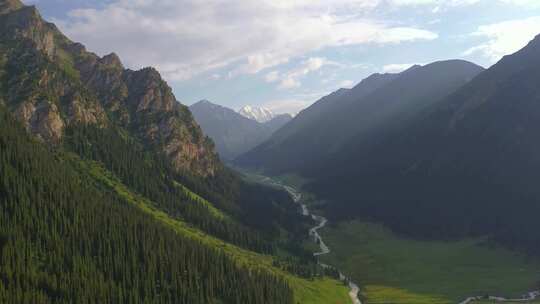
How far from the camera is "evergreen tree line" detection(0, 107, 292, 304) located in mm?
135625

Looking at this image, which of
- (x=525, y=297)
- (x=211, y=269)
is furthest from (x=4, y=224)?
(x=525, y=297)

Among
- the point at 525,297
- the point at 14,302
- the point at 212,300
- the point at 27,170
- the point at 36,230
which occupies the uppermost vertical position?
the point at 27,170

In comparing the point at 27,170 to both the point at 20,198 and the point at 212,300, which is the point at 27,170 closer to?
the point at 20,198

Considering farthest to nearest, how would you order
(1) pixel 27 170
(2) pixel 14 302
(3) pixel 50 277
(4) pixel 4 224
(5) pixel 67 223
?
(1) pixel 27 170, (5) pixel 67 223, (4) pixel 4 224, (3) pixel 50 277, (2) pixel 14 302

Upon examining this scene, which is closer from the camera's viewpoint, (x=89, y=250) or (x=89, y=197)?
(x=89, y=250)

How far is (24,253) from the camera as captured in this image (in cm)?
14088

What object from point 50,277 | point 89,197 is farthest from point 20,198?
point 50,277

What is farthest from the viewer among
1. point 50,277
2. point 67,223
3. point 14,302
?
point 67,223

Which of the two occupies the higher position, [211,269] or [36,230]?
[36,230]

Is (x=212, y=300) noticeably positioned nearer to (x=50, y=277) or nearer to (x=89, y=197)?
(x=50, y=277)

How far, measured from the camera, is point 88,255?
504ft

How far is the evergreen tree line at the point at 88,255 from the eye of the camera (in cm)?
13562

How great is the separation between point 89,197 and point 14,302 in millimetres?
73823

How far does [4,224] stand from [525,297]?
18404 cm
